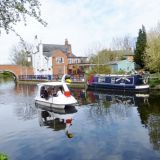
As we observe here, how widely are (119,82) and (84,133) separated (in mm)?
25270

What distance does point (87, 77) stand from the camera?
5181 cm

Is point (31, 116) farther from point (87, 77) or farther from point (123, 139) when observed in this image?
point (87, 77)

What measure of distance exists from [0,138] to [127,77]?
26.1 meters

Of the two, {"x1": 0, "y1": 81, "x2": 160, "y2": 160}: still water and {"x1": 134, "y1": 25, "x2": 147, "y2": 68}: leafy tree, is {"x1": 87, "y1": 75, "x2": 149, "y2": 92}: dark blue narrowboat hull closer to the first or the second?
{"x1": 0, "y1": 81, "x2": 160, "y2": 160}: still water

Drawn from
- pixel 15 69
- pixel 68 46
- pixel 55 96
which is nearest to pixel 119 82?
pixel 55 96

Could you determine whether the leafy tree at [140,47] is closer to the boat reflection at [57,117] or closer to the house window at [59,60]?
the house window at [59,60]

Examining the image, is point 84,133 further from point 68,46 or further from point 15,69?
point 68,46

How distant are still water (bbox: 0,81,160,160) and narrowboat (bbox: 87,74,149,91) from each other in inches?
414

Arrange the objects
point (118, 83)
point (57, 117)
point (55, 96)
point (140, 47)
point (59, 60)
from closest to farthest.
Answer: point (57, 117)
point (55, 96)
point (118, 83)
point (140, 47)
point (59, 60)

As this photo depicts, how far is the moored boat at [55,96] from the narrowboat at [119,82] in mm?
14217

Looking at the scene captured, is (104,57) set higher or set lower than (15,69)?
higher

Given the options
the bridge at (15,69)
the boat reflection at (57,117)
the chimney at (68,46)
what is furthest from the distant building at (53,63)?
the boat reflection at (57,117)

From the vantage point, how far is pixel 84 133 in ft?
61.4

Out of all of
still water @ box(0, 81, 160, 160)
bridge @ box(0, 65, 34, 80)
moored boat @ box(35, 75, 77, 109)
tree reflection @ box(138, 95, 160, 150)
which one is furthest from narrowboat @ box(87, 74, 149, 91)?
bridge @ box(0, 65, 34, 80)
